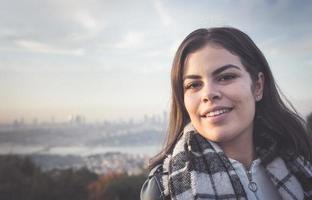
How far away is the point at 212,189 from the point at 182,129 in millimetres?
270

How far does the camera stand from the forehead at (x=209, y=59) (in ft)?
3.95

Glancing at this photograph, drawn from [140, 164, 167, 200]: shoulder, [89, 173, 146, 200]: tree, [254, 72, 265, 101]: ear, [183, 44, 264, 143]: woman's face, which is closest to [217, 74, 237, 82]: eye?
Answer: [183, 44, 264, 143]: woman's face

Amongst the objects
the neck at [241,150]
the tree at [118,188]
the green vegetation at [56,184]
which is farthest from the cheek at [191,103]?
the green vegetation at [56,184]

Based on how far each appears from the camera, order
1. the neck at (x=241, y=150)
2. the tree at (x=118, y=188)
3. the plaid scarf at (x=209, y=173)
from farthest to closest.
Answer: the tree at (x=118, y=188)
the neck at (x=241, y=150)
the plaid scarf at (x=209, y=173)

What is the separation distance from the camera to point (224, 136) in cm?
119

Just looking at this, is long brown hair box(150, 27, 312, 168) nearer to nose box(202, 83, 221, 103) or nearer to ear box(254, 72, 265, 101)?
ear box(254, 72, 265, 101)

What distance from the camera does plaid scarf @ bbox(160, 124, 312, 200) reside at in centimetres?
113

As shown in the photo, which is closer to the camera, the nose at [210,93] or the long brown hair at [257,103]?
the nose at [210,93]

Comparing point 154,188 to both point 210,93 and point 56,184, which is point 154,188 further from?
point 56,184

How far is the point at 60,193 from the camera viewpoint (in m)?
12.9

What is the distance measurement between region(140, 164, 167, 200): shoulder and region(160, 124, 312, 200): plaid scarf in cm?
1

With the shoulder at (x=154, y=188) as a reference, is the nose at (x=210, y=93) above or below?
above

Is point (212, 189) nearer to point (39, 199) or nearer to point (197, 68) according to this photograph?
point (197, 68)

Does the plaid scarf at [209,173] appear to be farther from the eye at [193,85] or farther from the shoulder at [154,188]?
the eye at [193,85]
